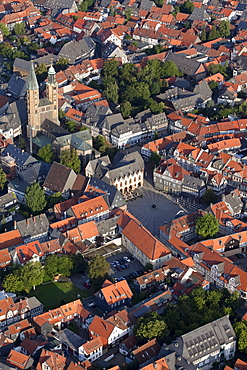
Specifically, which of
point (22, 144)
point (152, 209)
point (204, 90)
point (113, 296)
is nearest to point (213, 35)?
point (204, 90)

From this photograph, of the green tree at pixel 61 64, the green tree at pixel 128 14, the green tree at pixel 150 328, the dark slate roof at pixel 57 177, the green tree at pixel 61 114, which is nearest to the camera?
the green tree at pixel 150 328

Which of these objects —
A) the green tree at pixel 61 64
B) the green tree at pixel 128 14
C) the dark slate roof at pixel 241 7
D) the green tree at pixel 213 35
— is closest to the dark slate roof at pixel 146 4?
the green tree at pixel 128 14

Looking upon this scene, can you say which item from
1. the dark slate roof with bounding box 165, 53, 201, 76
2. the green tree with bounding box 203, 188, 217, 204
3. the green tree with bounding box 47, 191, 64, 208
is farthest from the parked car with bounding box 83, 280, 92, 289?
the dark slate roof with bounding box 165, 53, 201, 76

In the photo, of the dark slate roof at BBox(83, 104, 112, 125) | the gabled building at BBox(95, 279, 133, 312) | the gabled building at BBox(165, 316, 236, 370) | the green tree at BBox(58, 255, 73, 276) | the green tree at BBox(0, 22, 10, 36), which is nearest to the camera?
the gabled building at BBox(165, 316, 236, 370)

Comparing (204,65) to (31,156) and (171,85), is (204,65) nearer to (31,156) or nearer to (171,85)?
(171,85)

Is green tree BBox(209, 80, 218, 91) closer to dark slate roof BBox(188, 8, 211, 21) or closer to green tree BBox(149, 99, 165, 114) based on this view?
green tree BBox(149, 99, 165, 114)

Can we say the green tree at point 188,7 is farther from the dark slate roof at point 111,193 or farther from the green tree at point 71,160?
the dark slate roof at point 111,193

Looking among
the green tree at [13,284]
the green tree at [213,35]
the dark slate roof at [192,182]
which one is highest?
the green tree at [13,284]
